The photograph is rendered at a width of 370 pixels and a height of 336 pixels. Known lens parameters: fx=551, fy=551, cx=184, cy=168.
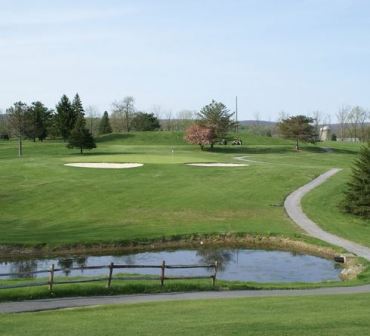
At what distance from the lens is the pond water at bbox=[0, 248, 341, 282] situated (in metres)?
27.9

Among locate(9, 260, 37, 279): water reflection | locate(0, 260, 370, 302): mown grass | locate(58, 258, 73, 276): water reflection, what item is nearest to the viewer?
locate(0, 260, 370, 302): mown grass

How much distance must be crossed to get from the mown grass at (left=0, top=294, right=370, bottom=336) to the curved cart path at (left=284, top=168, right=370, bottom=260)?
12943mm

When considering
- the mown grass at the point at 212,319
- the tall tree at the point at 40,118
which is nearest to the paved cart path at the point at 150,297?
the mown grass at the point at 212,319

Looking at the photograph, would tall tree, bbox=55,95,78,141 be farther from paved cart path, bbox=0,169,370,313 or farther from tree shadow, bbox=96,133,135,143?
paved cart path, bbox=0,169,370,313

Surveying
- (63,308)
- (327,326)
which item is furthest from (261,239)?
(327,326)

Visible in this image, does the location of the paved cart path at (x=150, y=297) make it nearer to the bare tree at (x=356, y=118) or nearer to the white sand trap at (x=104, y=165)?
the white sand trap at (x=104, y=165)

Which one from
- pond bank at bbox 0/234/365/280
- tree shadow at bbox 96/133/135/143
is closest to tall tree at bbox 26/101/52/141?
tree shadow at bbox 96/133/135/143

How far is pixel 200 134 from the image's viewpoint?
84375 millimetres

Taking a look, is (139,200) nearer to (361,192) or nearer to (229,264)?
(229,264)

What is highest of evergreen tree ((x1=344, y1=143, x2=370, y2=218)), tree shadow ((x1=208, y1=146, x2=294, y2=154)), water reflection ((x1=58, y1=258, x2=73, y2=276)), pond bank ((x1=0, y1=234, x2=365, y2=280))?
tree shadow ((x1=208, y1=146, x2=294, y2=154))

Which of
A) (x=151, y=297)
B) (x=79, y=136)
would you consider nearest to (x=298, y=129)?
(x=79, y=136)

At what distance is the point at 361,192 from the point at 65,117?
74.8m

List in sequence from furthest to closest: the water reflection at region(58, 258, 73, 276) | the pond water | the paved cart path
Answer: the water reflection at region(58, 258, 73, 276)
the pond water
the paved cart path

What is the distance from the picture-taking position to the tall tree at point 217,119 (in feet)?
285
